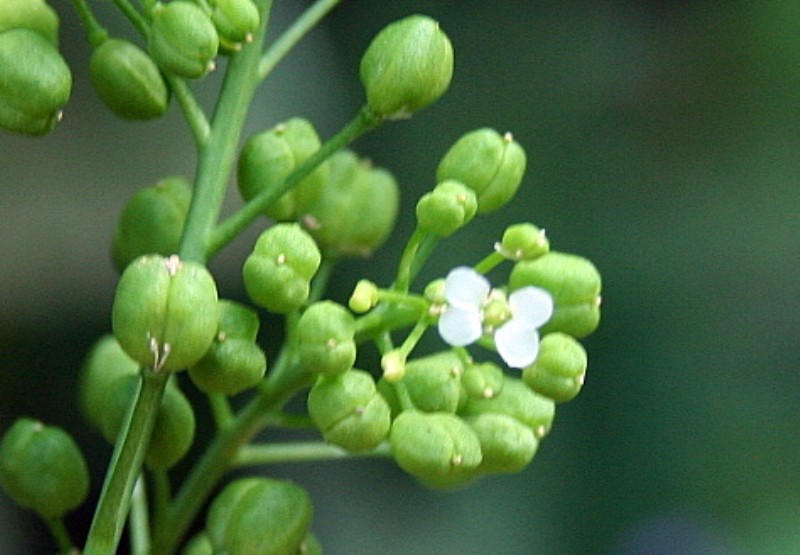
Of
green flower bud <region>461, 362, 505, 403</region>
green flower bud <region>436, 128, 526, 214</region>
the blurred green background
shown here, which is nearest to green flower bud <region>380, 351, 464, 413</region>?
green flower bud <region>461, 362, 505, 403</region>

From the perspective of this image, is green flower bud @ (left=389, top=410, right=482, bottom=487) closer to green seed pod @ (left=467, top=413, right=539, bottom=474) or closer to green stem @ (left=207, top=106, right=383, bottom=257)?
green seed pod @ (left=467, top=413, right=539, bottom=474)

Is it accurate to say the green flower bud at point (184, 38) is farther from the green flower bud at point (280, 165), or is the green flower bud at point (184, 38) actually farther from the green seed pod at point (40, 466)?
the green seed pod at point (40, 466)

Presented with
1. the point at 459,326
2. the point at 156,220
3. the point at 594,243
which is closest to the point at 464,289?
the point at 459,326

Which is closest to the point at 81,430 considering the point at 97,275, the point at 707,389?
the point at 97,275

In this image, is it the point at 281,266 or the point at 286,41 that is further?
the point at 286,41

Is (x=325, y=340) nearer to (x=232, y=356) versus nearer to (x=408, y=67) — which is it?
(x=232, y=356)

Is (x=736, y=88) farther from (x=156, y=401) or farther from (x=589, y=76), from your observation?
(x=156, y=401)

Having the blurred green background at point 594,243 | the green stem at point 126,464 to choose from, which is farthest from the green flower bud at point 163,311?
the blurred green background at point 594,243
